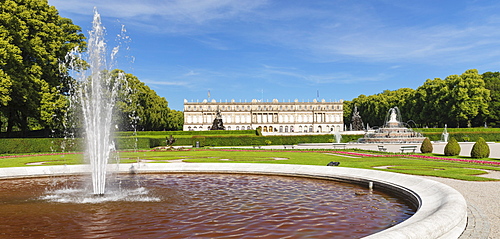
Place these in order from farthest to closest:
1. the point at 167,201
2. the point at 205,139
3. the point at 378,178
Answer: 1. the point at 205,139
2. the point at 378,178
3. the point at 167,201

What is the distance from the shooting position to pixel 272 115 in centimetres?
12962

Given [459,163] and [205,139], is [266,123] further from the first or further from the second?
[459,163]

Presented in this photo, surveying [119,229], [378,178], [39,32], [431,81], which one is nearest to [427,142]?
[378,178]

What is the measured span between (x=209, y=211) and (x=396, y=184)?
18.7ft

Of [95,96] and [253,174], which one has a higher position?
[95,96]

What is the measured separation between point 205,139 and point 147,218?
3350cm

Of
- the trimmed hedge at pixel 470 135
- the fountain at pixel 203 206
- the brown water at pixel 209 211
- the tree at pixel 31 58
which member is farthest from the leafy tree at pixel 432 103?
the brown water at pixel 209 211

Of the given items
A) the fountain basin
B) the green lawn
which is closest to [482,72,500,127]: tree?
the green lawn

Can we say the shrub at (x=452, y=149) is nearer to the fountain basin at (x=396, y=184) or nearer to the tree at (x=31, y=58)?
the fountain basin at (x=396, y=184)

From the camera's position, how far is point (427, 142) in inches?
1008

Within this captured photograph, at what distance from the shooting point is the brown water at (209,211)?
23.9ft

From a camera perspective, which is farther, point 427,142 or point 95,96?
point 427,142

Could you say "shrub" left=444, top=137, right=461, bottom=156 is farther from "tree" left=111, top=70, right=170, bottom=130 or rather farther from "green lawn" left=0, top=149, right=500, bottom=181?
"tree" left=111, top=70, right=170, bottom=130

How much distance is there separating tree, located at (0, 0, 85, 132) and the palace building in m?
90.5
